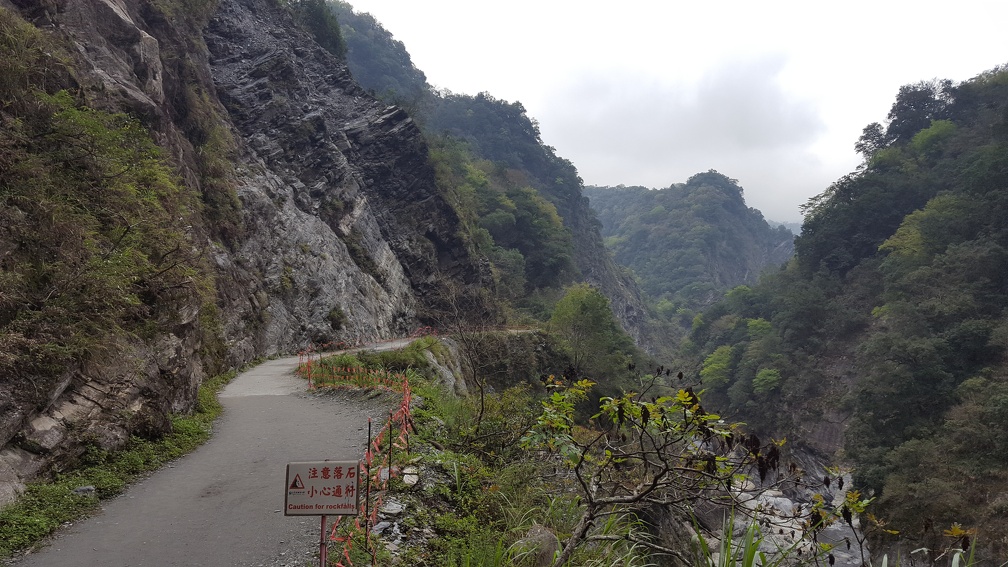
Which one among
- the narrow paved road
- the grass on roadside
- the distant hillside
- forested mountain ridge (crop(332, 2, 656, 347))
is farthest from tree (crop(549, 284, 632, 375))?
the distant hillside

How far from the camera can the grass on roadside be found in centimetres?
471

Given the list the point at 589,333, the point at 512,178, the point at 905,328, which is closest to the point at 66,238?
the point at 589,333

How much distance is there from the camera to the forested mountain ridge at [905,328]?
17844 millimetres

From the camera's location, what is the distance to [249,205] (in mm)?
23922

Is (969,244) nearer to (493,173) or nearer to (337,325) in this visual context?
(337,325)

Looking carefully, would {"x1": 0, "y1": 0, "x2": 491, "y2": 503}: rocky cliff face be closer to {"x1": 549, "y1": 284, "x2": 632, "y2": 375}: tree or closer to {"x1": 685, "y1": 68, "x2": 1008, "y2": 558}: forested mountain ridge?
{"x1": 549, "y1": 284, "x2": 632, "y2": 375}: tree

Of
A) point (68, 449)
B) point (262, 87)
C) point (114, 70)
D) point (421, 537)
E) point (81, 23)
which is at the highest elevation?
point (262, 87)

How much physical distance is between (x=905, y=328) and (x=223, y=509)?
114ft

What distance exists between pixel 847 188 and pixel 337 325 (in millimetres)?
50443

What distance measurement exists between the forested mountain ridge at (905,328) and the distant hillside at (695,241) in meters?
40.3

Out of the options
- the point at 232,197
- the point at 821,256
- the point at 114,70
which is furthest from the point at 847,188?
the point at 114,70

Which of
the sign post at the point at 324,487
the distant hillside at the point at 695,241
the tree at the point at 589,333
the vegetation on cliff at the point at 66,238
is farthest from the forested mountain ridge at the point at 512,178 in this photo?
the sign post at the point at 324,487

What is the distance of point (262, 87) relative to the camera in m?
31.3

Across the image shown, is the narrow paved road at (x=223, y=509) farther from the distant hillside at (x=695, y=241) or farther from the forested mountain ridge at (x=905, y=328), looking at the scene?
the distant hillside at (x=695, y=241)
